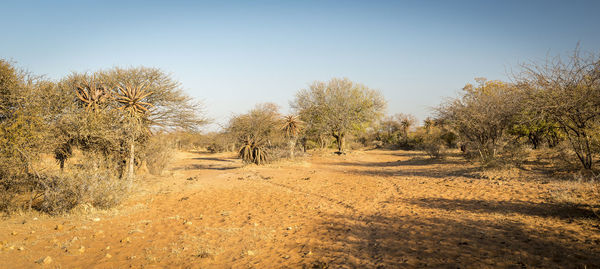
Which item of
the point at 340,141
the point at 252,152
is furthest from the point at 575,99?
the point at 340,141

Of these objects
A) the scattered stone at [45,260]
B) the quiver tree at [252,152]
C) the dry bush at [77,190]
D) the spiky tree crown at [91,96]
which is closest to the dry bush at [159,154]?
the spiky tree crown at [91,96]

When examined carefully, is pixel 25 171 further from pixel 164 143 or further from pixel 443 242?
pixel 443 242

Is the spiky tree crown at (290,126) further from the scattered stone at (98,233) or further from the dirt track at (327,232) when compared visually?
the scattered stone at (98,233)

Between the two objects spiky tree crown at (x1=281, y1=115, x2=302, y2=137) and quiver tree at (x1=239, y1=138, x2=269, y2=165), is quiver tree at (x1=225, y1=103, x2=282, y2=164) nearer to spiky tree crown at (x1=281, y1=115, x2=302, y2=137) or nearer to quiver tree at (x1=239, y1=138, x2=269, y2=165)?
spiky tree crown at (x1=281, y1=115, x2=302, y2=137)

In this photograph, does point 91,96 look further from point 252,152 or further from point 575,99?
point 575,99

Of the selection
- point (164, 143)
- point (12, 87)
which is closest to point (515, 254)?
point (12, 87)

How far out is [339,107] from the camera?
1073 inches

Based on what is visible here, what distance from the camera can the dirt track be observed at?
4.59 m

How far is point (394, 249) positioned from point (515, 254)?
185cm

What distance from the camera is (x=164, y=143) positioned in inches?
571

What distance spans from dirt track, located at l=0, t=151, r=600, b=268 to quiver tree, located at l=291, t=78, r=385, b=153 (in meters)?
17.4

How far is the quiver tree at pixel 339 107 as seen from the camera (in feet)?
89.6

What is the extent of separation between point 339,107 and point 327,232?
2191 cm

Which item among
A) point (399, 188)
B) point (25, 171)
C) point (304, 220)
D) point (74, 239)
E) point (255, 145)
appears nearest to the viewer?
point (74, 239)
